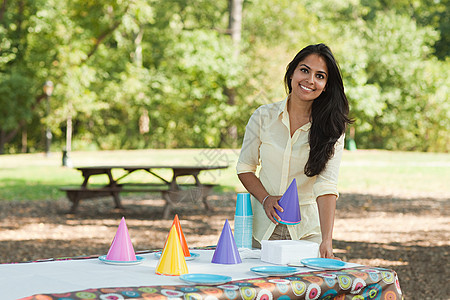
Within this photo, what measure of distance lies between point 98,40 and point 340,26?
14.4 meters

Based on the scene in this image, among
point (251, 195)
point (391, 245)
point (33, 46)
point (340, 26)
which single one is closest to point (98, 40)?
point (33, 46)

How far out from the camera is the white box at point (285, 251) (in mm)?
2738

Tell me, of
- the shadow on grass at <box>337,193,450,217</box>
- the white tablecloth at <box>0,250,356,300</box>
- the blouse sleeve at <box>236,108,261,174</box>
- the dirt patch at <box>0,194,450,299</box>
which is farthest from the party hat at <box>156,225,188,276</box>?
the shadow on grass at <box>337,193,450,217</box>

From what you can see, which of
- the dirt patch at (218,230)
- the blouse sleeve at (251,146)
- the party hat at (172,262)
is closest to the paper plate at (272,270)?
the party hat at (172,262)

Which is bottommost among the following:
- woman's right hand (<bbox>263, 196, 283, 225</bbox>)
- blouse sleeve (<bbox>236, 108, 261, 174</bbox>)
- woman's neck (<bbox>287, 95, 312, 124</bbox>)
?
woman's right hand (<bbox>263, 196, 283, 225</bbox>)

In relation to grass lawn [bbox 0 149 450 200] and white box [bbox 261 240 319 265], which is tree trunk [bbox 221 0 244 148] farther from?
white box [bbox 261 240 319 265]

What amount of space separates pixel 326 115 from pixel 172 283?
3.76ft

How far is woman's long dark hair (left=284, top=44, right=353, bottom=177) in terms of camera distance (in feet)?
9.70

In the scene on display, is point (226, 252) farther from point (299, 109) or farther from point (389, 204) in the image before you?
point (389, 204)

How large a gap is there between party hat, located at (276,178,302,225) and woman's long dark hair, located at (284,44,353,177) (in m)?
0.14

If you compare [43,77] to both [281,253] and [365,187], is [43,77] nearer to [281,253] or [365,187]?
[365,187]

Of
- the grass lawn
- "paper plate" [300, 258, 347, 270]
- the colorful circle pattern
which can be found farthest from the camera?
the grass lawn

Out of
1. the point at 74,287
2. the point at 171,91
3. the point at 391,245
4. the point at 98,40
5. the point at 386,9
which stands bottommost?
the point at 391,245

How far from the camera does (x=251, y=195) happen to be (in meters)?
3.19
